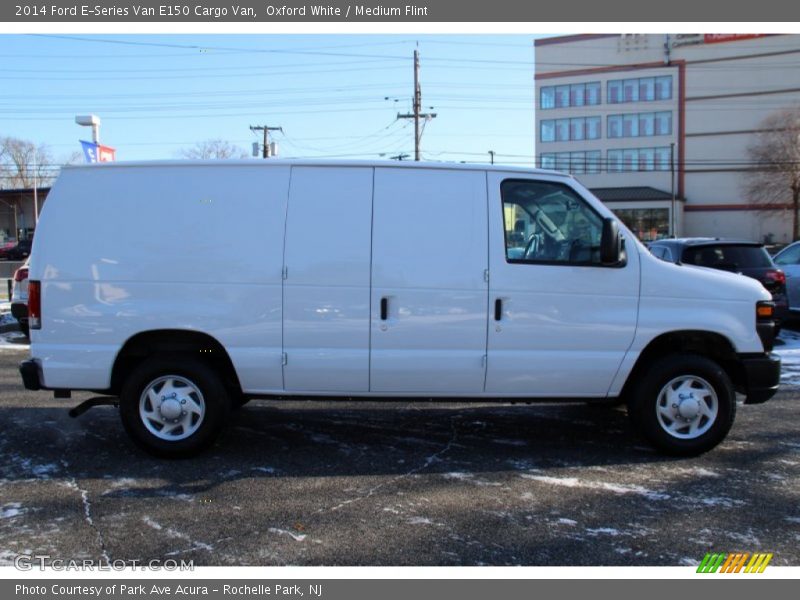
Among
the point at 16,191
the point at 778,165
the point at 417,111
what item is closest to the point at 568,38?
the point at 778,165

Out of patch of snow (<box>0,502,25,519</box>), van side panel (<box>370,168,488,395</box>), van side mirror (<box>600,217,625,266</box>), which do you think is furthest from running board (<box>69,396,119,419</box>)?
van side mirror (<box>600,217,625,266</box>)

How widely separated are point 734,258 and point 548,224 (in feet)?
21.2

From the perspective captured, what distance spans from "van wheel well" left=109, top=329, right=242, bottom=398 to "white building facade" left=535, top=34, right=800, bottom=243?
6302cm

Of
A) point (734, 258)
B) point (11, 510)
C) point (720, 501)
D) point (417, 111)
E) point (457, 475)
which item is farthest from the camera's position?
point (417, 111)

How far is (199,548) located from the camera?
373cm

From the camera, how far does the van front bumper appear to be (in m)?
5.20

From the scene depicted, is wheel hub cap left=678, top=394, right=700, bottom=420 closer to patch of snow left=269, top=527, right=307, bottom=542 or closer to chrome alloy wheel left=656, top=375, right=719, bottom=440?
chrome alloy wheel left=656, top=375, right=719, bottom=440

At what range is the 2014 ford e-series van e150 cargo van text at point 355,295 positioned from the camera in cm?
506

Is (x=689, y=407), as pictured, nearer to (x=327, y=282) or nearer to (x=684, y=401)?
(x=684, y=401)

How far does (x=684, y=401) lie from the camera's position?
521cm

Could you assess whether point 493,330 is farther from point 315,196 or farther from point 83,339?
point 83,339

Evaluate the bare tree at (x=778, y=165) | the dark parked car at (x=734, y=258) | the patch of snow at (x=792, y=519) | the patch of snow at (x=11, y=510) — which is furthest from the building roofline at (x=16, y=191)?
the bare tree at (x=778, y=165)

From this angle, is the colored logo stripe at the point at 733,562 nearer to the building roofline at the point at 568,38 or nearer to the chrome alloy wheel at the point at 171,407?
the chrome alloy wheel at the point at 171,407

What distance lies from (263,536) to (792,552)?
297 cm
